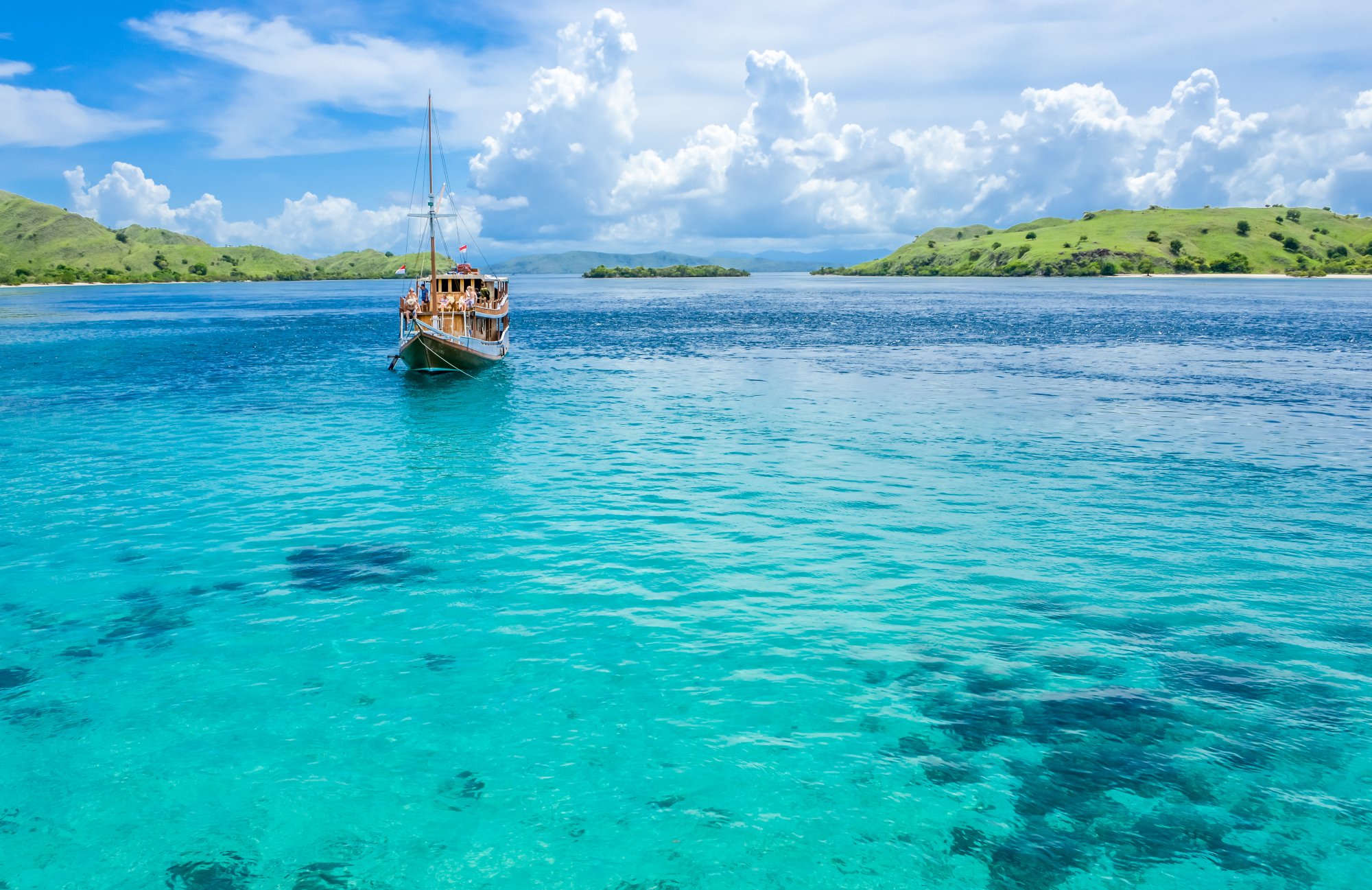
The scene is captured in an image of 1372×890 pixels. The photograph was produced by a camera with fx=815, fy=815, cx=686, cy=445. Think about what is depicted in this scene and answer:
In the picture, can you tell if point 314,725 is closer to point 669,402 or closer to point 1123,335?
point 669,402

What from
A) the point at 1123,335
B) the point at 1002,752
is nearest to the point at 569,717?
the point at 1002,752

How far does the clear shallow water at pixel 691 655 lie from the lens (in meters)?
11.2

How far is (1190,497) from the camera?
88.2 feet

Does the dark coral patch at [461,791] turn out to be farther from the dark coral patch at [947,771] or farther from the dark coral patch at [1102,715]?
the dark coral patch at [1102,715]

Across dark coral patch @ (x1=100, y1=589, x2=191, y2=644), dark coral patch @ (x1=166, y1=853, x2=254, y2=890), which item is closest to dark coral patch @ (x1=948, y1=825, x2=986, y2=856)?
dark coral patch @ (x1=166, y1=853, x2=254, y2=890)

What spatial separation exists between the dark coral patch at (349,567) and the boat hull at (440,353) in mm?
35720

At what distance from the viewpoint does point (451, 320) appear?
204 ft

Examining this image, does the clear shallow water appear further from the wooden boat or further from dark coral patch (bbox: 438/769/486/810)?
the wooden boat

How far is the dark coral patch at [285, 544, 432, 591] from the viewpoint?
20297mm

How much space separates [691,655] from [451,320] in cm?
5100

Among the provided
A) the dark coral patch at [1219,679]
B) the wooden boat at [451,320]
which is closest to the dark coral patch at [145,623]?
the dark coral patch at [1219,679]

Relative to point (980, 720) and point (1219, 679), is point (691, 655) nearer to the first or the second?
point (980, 720)

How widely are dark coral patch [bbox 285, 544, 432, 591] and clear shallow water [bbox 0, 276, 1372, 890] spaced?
0.14 metres

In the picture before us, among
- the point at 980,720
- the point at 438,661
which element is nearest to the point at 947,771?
the point at 980,720
